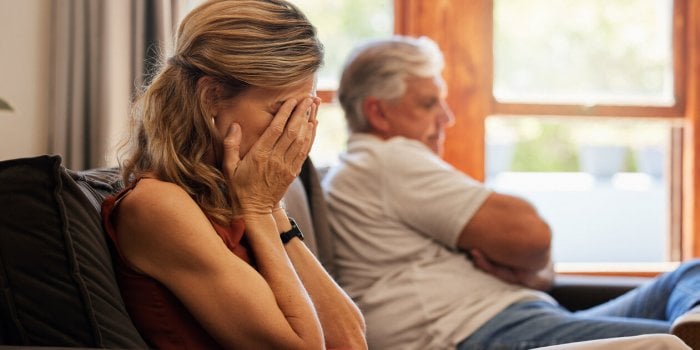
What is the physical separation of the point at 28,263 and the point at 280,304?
0.39m

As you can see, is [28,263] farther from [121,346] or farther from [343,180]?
[343,180]

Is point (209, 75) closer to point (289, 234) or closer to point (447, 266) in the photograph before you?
point (289, 234)

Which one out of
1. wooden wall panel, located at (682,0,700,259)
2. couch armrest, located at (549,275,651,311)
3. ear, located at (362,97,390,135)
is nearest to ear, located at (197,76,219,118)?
ear, located at (362,97,390,135)

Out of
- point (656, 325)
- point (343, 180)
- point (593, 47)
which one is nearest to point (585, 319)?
point (656, 325)

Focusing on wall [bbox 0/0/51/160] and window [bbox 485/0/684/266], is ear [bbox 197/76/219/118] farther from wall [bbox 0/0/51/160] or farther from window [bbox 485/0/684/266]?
window [bbox 485/0/684/266]

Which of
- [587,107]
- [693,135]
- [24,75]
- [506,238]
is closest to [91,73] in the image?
[24,75]

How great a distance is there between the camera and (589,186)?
386 centimetres

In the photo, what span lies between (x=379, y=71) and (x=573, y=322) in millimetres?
856

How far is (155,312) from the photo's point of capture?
1.39 metres

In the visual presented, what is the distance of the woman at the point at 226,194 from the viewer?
1362 mm

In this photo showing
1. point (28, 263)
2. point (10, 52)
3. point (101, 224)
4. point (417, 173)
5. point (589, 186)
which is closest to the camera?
point (28, 263)

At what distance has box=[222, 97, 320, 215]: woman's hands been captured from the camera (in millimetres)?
→ 1531

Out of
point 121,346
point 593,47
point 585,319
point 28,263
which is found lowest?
point 585,319

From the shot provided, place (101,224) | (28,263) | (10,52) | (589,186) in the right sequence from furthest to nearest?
(589,186) < (10,52) < (101,224) < (28,263)
